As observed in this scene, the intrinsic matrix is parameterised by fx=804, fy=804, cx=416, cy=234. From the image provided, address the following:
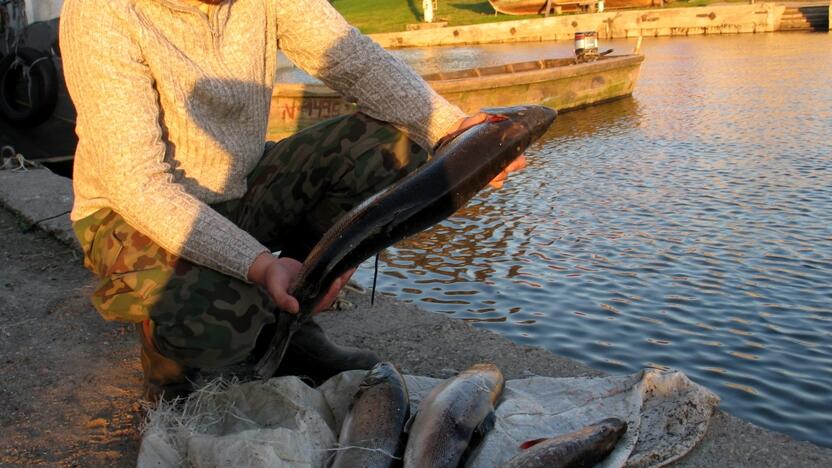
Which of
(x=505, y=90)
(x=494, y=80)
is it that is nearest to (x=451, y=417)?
(x=494, y=80)

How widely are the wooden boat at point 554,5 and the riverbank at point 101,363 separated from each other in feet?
131

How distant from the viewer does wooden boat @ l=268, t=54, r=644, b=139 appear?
41.7ft

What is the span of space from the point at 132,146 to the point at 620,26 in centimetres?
3485

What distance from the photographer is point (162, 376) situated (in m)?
3.40

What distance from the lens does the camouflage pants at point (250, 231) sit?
9.98 ft

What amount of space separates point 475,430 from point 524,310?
10.1 feet

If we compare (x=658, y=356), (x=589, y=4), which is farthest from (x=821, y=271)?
(x=589, y=4)

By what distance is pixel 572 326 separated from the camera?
19.1 feet

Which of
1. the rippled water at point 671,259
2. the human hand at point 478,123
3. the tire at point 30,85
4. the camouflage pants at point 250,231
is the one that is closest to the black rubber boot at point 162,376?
the camouflage pants at point 250,231

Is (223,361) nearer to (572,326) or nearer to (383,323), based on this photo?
(383,323)

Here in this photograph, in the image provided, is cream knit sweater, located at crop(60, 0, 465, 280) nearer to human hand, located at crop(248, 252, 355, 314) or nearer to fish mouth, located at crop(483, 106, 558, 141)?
human hand, located at crop(248, 252, 355, 314)

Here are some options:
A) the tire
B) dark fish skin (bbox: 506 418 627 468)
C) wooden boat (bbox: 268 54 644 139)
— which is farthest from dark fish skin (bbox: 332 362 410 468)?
wooden boat (bbox: 268 54 644 139)

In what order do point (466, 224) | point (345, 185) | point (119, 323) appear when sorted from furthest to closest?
1. point (466, 224)
2. point (119, 323)
3. point (345, 185)

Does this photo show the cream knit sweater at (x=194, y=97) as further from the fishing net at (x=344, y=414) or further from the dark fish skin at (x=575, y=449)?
the dark fish skin at (x=575, y=449)
